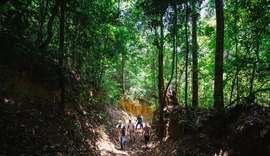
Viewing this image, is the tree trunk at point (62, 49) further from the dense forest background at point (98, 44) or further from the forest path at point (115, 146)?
the forest path at point (115, 146)

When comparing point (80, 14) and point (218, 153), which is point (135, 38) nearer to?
point (80, 14)

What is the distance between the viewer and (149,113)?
35.8 meters

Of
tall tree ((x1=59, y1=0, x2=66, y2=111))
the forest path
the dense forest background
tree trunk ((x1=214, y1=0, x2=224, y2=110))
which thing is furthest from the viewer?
the forest path

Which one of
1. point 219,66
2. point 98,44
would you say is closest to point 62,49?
point 98,44

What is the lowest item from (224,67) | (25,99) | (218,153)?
(218,153)

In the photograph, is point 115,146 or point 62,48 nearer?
point 62,48

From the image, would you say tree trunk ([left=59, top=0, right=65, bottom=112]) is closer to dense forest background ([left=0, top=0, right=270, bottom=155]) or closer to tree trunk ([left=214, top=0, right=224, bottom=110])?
dense forest background ([left=0, top=0, right=270, bottom=155])

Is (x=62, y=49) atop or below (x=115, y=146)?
atop

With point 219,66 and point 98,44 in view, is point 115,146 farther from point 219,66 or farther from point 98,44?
point 219,66

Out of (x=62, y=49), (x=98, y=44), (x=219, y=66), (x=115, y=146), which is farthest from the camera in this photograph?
(x=98, y=44)

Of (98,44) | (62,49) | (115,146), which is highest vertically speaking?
(98,44)

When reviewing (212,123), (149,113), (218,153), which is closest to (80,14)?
(212,123)

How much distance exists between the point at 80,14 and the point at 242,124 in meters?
7.30

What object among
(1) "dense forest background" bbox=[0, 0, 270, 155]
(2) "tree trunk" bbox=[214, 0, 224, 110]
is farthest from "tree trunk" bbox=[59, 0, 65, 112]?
(2) "tree trunk" bbox=[214, 0, 224, 110]
